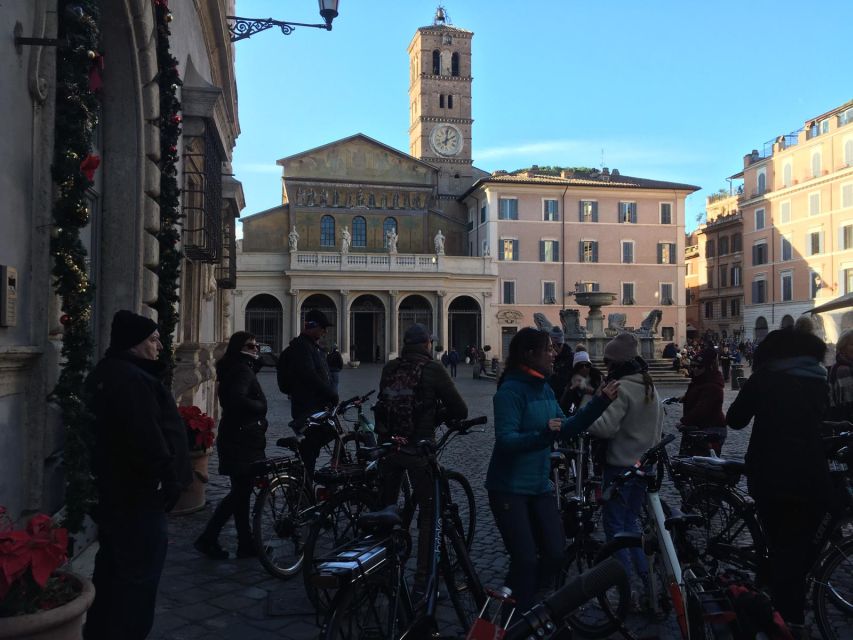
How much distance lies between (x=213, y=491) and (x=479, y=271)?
128 ft

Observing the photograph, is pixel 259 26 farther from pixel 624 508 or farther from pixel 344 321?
pixel 344 321

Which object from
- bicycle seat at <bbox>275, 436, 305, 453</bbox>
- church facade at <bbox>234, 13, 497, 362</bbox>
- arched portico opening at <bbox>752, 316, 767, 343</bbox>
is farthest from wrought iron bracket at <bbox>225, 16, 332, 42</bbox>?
arched portico opening at <bbox>752, 316, 767, 343</bbox>

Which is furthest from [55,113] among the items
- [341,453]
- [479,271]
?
[479,271]

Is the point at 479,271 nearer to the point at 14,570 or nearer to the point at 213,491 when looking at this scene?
the point at 213,491

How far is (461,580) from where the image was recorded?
15.7ft

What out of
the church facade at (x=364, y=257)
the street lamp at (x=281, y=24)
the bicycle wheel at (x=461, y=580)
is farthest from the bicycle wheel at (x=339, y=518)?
the church facade at (x=364, y=257)

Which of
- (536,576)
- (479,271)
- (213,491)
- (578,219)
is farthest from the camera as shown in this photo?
(578,219)

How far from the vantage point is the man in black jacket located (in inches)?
136

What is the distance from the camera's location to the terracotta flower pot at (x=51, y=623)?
2.64m

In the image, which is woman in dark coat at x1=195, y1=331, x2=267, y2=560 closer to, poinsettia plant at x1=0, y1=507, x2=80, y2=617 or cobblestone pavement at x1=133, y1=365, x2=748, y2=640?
cobblestone pavement at x1=133, y1=365, x2=748, y2=640

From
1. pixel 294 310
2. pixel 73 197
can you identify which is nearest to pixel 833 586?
pixel 73 197

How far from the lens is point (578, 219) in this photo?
49.8 meters

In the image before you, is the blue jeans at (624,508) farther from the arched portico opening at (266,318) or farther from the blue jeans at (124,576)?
the arched portico opening at (266,318)

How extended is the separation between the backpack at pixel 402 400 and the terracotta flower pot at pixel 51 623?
2.28 m
